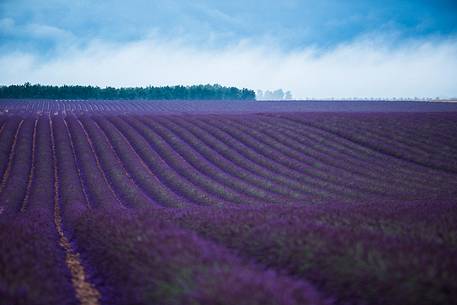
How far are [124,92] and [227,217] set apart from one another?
141 m

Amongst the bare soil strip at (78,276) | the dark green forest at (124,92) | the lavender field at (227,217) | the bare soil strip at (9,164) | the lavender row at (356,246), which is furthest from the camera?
the dark green forest at (124,92)

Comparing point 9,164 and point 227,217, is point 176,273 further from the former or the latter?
point 9,164

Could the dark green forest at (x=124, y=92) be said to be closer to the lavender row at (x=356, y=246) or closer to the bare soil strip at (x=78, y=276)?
the bare soil strip at (x=78, y=276)

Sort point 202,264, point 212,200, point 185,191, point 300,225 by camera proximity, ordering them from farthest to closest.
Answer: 1. point 185,191
2. point 212,200
3. point 300,225
4. point 202,264

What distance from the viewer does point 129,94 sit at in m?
145

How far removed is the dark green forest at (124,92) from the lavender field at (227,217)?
339 ft

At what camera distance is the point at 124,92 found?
14525 centimetres

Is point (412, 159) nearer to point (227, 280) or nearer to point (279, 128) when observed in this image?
point (279, 128)

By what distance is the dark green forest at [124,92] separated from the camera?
5340 inches

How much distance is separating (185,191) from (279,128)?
23.6 m

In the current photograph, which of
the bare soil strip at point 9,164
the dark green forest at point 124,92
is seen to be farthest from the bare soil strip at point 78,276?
the dark green forest at point 124,92

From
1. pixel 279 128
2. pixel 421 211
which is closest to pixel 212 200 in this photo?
pixel 421 211

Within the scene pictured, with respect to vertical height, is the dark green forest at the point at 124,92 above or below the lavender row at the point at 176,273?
above

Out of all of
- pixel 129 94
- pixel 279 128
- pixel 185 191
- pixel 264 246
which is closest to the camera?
pixel 264 246
